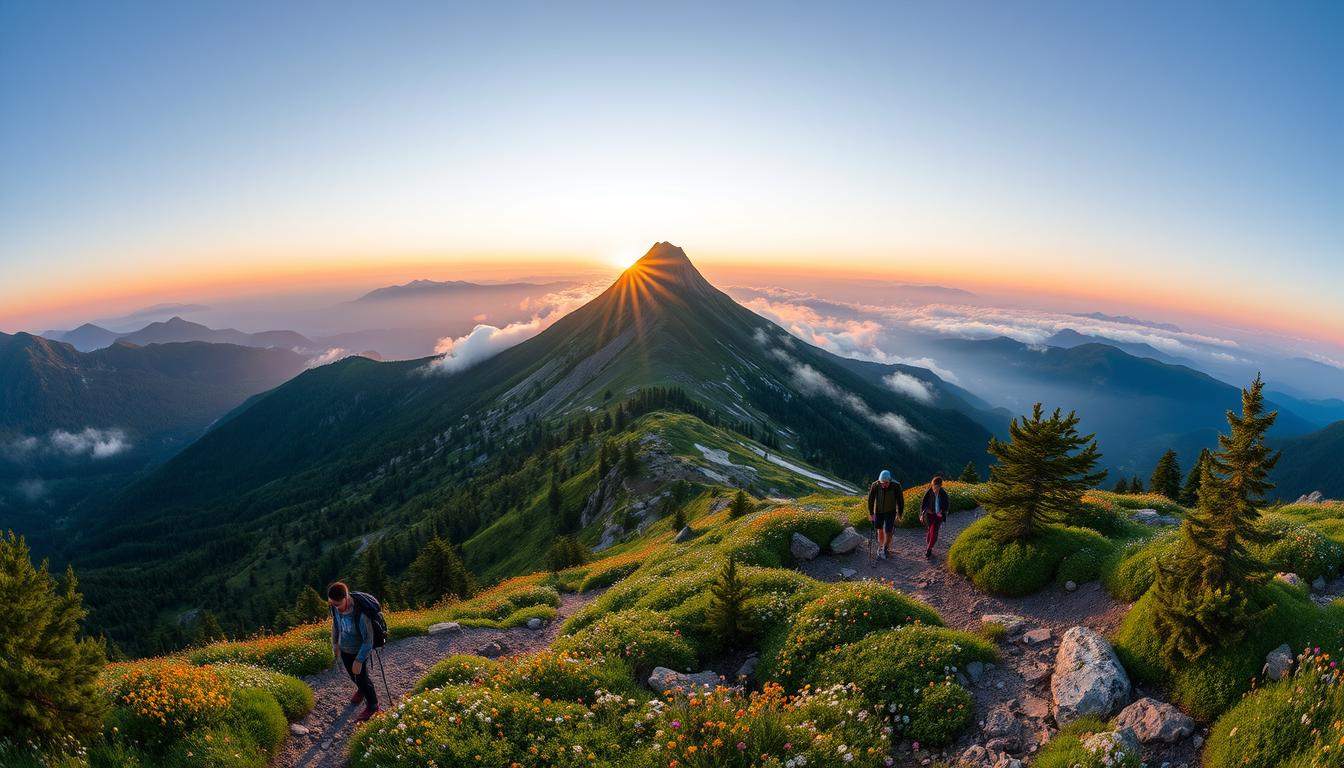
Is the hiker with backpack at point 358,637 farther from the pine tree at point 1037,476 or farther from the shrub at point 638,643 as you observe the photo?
the pine tree at point 1037,476

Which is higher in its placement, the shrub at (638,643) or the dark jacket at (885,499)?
the dark jacket at (885,499)

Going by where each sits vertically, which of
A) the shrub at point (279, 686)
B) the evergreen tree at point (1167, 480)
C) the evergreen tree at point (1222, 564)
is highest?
the evergreen tree at point (1222, 564)

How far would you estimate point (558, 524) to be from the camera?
94.8 meters

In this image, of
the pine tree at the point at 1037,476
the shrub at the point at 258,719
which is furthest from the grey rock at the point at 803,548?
the shrub at the point at 258,719

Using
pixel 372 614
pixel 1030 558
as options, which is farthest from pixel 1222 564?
pixel 372 614

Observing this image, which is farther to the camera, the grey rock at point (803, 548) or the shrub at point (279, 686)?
the grey rock at point (803, 548)

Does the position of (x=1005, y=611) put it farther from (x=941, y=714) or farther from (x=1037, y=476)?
(x=941, y=714)

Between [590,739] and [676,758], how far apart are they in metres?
1.87

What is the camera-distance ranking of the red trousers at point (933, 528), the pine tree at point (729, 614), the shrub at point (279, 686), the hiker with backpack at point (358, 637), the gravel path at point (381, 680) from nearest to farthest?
the gravel path at point (381, 680), the shrub at point (279, 686), the hiker with backpack at point (358, 637), the pine tree at point (729, 614), the red trousers at point (933, 528)

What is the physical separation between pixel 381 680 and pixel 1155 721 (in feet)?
63.0

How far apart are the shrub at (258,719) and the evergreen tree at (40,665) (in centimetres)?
206

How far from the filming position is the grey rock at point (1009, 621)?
14102 mm

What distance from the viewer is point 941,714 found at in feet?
35.5

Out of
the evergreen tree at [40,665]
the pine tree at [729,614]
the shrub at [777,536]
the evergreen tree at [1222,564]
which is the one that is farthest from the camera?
the shrub at [777,536]
